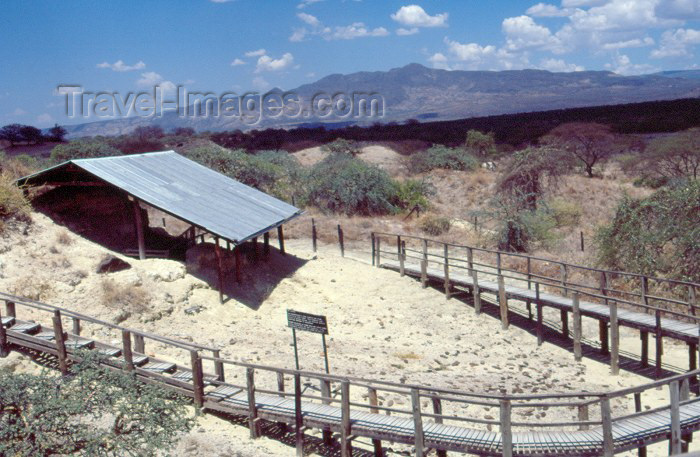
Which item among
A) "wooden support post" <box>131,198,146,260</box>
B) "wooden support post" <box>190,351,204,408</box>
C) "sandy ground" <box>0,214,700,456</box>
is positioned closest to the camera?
"wooden support post" <box>190,351,204,408</box>

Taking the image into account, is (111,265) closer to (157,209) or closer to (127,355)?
(157,209)

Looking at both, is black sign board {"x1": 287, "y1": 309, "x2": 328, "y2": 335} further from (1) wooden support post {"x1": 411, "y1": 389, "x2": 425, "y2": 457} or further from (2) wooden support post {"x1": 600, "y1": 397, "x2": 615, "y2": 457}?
(2) wooden support post {"x1": 600, "y1": 397, "x2": 615, "y2": 457}

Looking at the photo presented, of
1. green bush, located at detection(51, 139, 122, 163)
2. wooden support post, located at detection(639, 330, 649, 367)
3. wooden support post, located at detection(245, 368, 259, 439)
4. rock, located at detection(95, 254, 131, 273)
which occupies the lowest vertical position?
wooden support post, located at detection(639, 330, 649, 367)

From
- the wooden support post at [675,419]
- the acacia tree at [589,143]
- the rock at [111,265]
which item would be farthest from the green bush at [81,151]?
the wooden support post at [675,419]

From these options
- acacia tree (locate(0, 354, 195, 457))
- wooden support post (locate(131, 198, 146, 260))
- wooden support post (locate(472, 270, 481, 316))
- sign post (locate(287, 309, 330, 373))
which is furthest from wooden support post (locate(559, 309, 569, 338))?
wooden support post (locate(131, 198, 146, 260))

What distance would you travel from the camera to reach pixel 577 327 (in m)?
14.2

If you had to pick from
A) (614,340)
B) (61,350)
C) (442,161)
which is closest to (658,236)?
(614,340)

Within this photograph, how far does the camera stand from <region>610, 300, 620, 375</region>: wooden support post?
526 inches

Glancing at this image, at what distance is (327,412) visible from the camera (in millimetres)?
A: 9930

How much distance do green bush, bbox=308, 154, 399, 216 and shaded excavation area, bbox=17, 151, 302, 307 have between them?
34.8 ft

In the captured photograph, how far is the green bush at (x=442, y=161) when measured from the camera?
44188 millimetres

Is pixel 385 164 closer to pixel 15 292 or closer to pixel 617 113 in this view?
pixel 15 292

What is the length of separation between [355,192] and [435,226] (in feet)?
15.4

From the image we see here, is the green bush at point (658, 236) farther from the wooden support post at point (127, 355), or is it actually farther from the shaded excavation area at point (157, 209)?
the wooden support post at point (127, 355)
